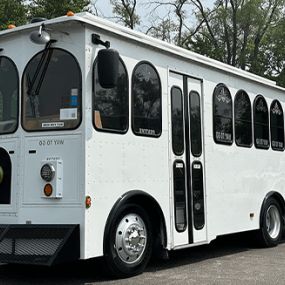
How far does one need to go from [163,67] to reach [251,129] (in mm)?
2620

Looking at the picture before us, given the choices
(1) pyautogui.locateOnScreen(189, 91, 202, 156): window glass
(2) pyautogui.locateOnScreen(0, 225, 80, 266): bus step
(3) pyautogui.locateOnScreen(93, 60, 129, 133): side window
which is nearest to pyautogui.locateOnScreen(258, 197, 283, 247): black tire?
(1) pyautogui.locateOnScreen(189, 91, 202, 156): window glass

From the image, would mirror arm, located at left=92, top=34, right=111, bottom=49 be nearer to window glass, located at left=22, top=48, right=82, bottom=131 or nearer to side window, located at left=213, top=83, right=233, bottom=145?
window glass, located at left=22, top=48, right=82, bottom=131

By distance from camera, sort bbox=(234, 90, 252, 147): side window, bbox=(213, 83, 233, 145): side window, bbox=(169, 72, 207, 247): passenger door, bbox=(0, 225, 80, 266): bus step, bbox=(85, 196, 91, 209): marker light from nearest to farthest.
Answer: bbox=(0, 225, 80, 266): bus step
bbox=(85, 196, 91, 209): marker light
bbox=(169, 72, 207, 247): passenger door
bbox=(213, 83, 233, 145): side window
bbox=(234, 90, 252, 147): side window

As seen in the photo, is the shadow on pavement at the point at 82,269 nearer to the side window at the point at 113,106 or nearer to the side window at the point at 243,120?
the side window at the point at 113,106

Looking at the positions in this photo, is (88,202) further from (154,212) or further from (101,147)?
(154,212)

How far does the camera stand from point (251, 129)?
28.8ft

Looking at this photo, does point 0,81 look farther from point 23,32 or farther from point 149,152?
point 149,152

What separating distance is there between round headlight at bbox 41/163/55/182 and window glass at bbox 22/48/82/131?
1.45ft

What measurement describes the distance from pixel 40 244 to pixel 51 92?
1.74 m

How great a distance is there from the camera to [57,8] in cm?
1888

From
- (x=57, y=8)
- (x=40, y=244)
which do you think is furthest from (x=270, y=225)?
(x=57, y=8)

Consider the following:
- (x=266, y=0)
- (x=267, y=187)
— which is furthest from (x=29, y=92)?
(x=266, y=0)

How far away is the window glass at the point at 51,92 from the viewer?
18.7 feet

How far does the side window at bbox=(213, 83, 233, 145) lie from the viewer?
7824 mm
